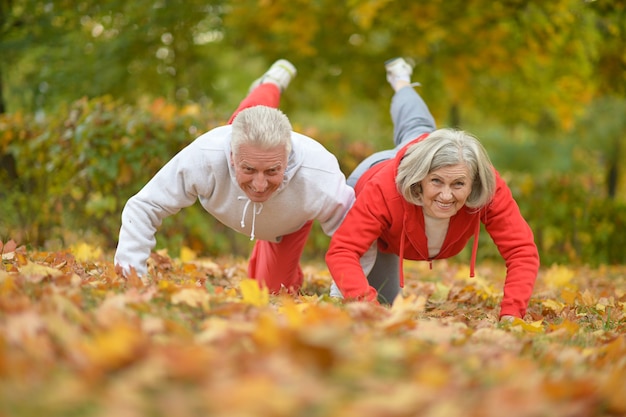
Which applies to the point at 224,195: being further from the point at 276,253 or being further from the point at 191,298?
the point at 191,298

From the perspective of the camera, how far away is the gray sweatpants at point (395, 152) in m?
4.47

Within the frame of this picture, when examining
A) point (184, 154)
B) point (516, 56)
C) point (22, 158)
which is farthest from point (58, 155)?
point (516, 56)

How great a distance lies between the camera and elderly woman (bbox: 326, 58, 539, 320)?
11.6 ft

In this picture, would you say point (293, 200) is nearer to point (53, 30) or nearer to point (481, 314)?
point (481, 314)

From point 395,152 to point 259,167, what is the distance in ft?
4.29

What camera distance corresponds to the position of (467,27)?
27.0 feet

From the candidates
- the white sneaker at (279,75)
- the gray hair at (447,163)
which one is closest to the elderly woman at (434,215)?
the gray hair at (447,163)

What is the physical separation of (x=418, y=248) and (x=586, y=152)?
50.4ft

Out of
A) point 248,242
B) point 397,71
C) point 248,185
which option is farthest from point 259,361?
point 248,242

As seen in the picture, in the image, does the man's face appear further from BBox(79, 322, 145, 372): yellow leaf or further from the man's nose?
BBox(79, 322, 145, 372): yellow leaf

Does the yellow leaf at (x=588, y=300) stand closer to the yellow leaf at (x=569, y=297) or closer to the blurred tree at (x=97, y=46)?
the yellow leaf at (x=569, y=297)

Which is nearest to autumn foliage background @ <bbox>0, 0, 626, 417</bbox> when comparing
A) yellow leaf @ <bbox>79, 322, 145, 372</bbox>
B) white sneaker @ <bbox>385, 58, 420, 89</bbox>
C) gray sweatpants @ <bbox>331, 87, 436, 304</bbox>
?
yellow leaf @ <bbox>79, 322, 145, 372</bbox>

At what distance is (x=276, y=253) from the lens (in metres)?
4.50

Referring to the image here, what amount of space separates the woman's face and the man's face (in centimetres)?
78
